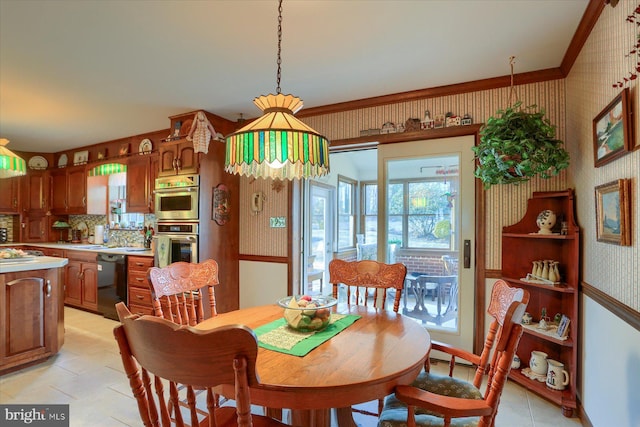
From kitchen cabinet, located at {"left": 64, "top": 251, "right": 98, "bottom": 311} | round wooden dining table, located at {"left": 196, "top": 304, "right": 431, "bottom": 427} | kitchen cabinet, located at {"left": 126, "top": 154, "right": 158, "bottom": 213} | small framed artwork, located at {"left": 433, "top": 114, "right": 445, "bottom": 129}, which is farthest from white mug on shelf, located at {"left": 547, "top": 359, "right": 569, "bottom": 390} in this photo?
kitchen cabinet, located at {"left": 64, "top": 251, "right": 98, "bottom": 311}

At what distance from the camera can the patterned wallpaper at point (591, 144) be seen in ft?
4.81

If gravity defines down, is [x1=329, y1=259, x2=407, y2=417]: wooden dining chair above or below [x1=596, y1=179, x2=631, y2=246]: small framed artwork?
below

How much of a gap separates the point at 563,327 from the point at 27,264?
14.1ft

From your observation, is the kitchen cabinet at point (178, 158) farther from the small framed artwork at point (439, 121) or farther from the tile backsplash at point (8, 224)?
the tile backsplash at point (8, 224)

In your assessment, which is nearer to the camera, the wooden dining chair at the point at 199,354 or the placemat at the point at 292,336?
the wooden dining chair at the point at 199,354

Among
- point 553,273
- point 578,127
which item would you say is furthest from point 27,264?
point 578,127

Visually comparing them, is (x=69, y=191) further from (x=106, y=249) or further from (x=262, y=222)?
(x=262, y=222)

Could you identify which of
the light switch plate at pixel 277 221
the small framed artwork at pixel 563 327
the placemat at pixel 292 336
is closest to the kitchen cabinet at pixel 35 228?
the light switch plate at pixel 277 221

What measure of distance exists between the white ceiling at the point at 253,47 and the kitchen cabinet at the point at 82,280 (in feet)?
6.82

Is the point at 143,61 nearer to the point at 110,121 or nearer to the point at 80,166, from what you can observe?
the point at 110,121

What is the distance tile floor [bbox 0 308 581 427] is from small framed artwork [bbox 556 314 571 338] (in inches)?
19.8

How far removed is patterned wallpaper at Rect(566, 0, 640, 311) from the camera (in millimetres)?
1466

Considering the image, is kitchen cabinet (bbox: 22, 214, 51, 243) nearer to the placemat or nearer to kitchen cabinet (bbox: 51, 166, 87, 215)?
kitchen cabinet (bbox: 51, 166, 87, 215)

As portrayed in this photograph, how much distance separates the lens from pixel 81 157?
5.48 metres
